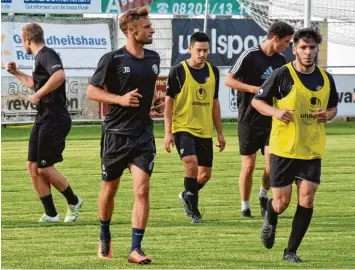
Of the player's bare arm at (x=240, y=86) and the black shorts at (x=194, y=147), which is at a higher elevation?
the player's bare arm at (x=240, y=86)

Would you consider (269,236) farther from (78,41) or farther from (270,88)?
(78,41)

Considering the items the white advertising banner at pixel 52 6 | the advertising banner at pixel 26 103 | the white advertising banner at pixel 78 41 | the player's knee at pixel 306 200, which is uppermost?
the player's knee at pixel 306 200

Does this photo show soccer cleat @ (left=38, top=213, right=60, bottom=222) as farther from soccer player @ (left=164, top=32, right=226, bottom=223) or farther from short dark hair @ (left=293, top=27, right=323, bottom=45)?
short dark hair @ (left=293, top=27, right=323, bottom=45)

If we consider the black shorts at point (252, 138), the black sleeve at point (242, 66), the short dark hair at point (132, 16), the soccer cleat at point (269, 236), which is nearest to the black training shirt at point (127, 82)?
the short dark hair at point (132, 16)

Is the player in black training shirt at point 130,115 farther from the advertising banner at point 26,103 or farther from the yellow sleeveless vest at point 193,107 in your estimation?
the advertising banner at point 26,103

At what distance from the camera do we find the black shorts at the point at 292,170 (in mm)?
10047

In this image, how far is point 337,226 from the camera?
12453 millimetres

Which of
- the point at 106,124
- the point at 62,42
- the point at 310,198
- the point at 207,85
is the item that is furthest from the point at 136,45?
the point at 62,42

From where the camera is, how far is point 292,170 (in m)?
10.1

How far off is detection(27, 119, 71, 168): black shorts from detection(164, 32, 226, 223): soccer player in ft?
3.90

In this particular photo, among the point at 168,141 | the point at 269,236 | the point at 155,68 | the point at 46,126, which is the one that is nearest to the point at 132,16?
the point at 155,68

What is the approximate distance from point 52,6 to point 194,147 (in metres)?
20.2

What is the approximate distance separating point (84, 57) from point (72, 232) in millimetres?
20615

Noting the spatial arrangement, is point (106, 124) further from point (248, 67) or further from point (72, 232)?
point (248, 67)
